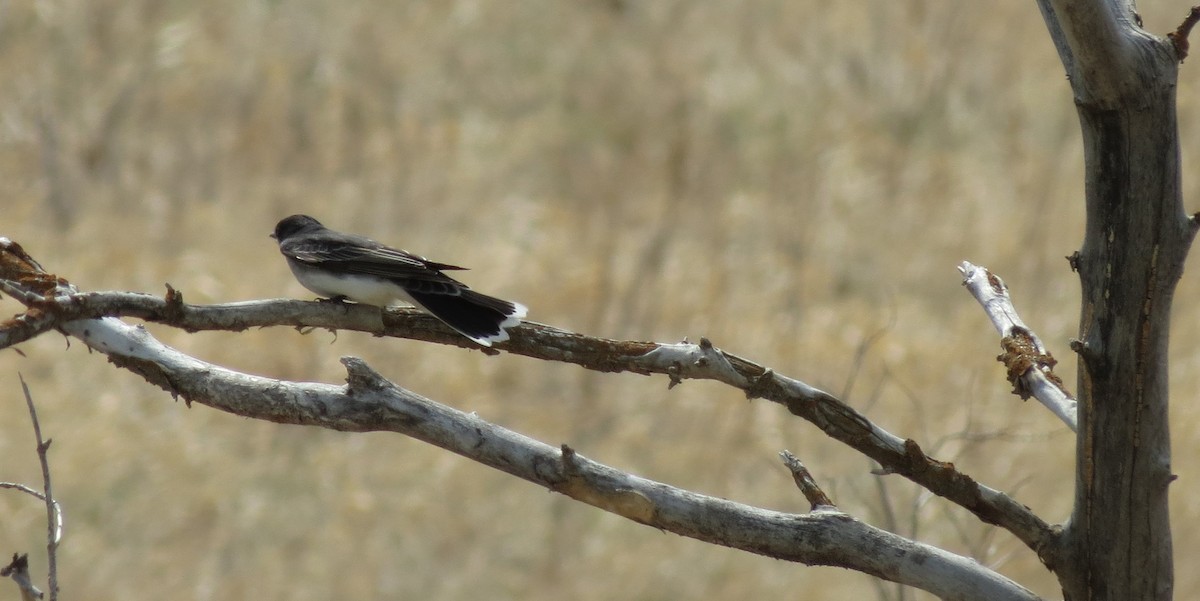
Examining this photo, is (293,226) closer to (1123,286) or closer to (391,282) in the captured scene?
(391,282)

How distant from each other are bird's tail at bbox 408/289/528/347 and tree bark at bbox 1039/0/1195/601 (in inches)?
57.0

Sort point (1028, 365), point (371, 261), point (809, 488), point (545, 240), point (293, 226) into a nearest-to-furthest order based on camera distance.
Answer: point (809, 488) < point (1028, 365) < point (371, 261) < point (293, 226) < point (545, 240)

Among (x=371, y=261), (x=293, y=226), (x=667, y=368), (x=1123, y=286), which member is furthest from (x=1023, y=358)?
(x=293, y=226)

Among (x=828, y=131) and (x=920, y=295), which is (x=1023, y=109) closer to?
(x=828, y=131)

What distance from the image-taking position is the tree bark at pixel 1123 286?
2268 millimetres

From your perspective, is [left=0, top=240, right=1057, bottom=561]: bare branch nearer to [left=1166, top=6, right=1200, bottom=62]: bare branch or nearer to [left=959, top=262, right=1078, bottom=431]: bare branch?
[left=959, top=262, right=1078, bottom=431]: bare branch

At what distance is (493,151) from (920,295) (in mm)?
4360

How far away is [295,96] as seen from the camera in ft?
40.9

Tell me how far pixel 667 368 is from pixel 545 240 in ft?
26.8

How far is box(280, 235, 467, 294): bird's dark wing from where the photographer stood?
4.26m

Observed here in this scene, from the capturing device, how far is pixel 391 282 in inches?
176

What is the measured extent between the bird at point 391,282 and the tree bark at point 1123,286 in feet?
4.76

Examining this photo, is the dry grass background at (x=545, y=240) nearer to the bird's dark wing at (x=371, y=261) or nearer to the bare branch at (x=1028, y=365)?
the bird's dark wing at (x=371, y=261)

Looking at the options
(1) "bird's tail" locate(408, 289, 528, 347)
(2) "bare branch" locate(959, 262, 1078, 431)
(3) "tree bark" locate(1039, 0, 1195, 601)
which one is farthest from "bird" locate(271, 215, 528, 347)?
(3) "tree bark" locate(1039, 0, 1195, 601)
